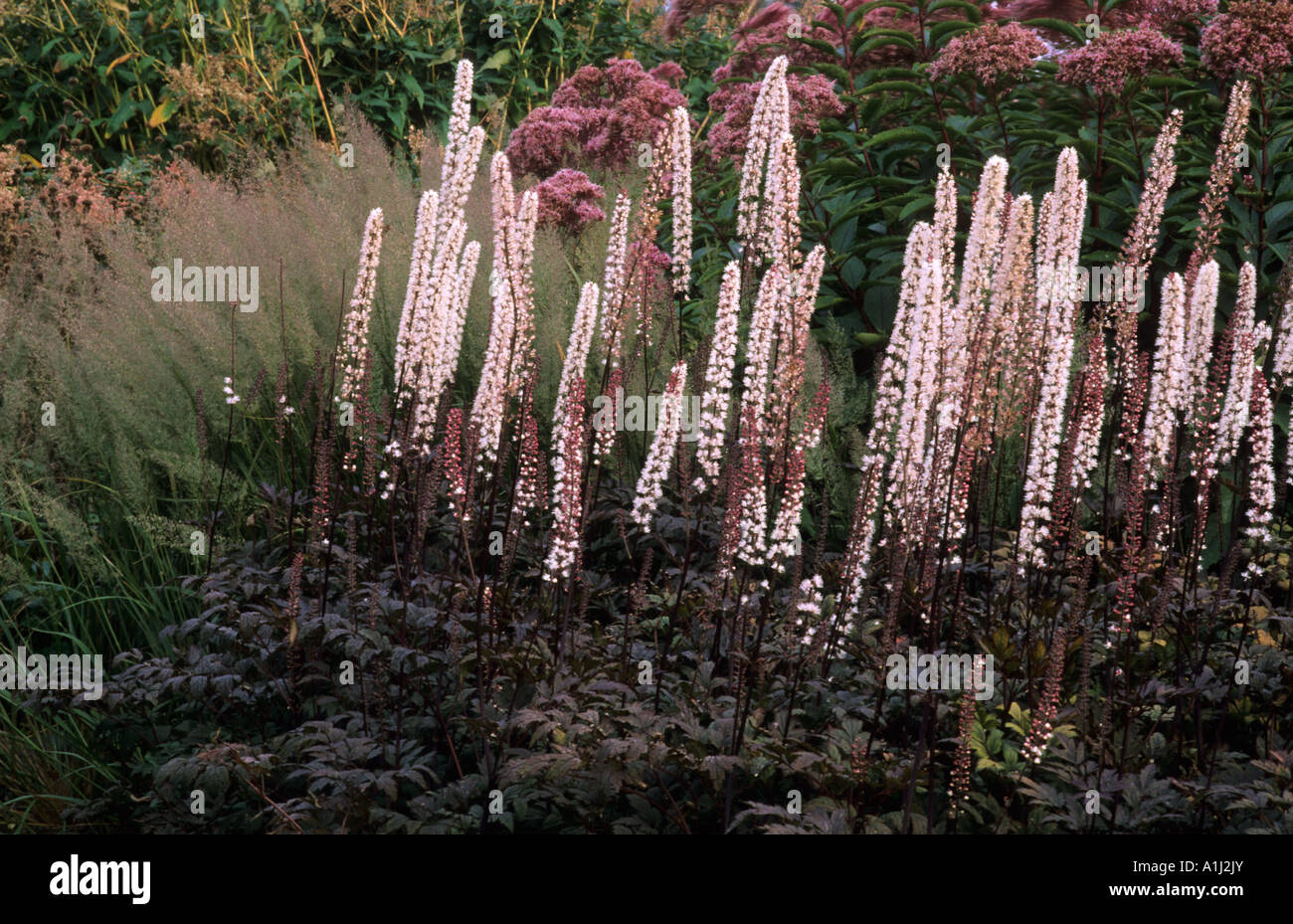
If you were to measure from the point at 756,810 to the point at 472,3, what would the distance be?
11.6m

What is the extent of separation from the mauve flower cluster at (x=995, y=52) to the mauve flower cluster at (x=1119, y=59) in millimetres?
251

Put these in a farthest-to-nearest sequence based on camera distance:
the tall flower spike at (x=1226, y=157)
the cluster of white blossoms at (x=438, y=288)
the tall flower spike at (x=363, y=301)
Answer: the tall flower spike at (x=1226, y=157) < the tall flower spike at (x=363, y=301) < the cluster of white blossoms at (x=438, y=288)

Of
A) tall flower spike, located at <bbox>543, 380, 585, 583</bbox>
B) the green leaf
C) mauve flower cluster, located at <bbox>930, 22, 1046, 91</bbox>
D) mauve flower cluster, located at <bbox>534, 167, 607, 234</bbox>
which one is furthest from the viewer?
the green leaf

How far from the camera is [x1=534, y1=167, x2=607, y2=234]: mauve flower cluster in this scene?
292 inches

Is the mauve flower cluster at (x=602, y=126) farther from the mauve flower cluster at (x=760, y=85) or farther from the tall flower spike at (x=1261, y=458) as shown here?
the tall flower spike at (x=1261, y=458)

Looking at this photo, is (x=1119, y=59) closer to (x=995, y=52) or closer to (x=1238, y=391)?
(x=995, y=52)

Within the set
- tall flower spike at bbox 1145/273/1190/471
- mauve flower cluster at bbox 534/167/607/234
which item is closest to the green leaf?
mauve flower cluster at bbox 534/167/607/234

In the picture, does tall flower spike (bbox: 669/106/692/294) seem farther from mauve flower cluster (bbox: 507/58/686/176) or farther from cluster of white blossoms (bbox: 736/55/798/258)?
mauve flower cluster (bbox: 507/58/686/176)

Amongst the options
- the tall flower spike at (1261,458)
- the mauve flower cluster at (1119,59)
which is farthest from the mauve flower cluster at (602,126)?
the tall flower spike at (1261,458)

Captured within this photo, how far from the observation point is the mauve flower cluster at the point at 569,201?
741 centimetres

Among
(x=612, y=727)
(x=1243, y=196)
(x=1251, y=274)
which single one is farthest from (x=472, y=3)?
(x=612, y=727)

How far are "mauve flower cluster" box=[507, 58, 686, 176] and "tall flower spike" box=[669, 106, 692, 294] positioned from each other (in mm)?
2583

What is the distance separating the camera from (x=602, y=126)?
854 centimetres
